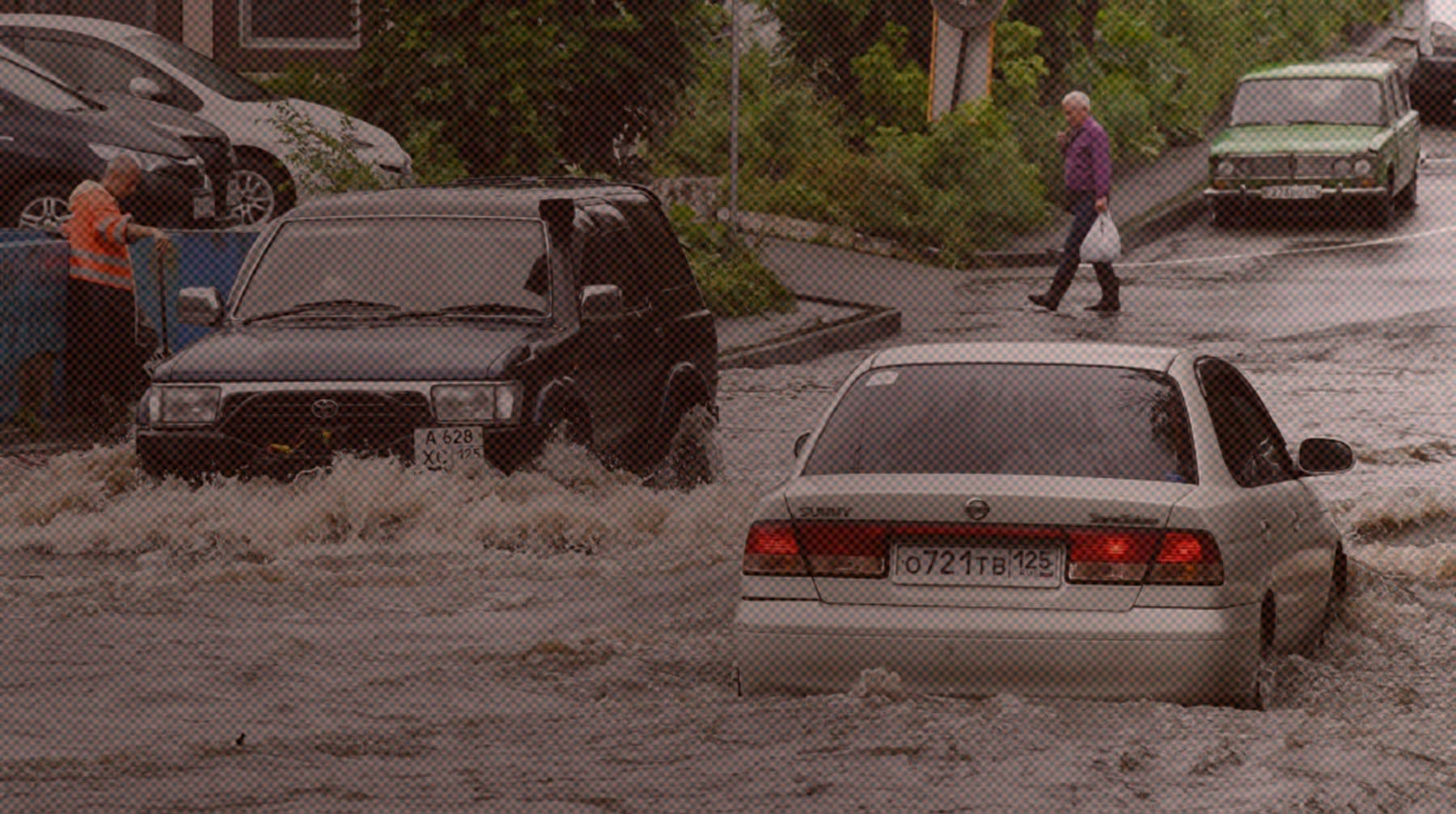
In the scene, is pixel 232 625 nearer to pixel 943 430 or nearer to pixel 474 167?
pixel 943 430

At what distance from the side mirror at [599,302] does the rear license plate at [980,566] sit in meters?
5.18

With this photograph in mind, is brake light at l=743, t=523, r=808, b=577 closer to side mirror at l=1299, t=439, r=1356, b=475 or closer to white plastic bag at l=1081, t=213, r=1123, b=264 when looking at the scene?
side mirror at l=1299, t=439, r=1356, b=475

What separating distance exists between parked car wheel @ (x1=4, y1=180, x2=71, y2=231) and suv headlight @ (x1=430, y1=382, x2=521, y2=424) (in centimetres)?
939

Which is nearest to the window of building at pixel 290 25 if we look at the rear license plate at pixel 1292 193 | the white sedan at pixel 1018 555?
the rear license plate at pixel 1292 193

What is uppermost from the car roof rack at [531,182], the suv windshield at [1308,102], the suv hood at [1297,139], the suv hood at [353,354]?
the car roof rack at [531,182]

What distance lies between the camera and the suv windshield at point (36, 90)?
2228 cm

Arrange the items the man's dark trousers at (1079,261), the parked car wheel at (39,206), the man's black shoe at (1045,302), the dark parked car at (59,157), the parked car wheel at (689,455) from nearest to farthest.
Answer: the parked car wheel at (689,455) → the parked car wheel at (39,206) → the dark parked car at (59,157) → the man's dark trousers at (1079,261) → the man's black shoe at (1045,302)

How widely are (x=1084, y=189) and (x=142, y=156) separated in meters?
8.43

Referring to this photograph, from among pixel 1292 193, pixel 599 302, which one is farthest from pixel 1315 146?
pixel 599 302

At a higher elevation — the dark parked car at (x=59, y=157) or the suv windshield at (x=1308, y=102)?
the dark parked car at (x=59, y=157)

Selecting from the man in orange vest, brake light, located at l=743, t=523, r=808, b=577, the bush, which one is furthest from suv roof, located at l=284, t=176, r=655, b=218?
the bush

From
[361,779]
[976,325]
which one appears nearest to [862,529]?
[361,779]

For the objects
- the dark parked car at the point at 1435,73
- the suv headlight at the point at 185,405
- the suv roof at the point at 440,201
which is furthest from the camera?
the dark parked car at the point at 1435,73

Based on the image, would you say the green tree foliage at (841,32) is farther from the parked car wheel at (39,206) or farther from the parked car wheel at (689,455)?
the parked car wheel at (689,455)
